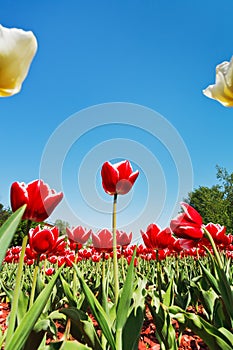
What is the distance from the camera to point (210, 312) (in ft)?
6.75

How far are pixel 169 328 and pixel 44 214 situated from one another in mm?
935

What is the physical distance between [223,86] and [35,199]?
80 cm

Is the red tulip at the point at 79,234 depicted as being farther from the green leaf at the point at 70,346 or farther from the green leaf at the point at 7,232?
the green leaf at the point at 7,232

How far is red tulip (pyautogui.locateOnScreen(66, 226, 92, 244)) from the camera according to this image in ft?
7.31

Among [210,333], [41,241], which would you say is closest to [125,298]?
[210,333]

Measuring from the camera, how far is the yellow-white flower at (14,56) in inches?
24.0

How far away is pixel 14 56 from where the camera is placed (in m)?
0.63

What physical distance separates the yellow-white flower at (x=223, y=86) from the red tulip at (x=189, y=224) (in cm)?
91

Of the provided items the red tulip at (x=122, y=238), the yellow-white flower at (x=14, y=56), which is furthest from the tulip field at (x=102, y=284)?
the red tulip at (x=122, y=238)

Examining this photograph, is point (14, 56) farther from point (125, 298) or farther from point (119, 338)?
point (119, 338)

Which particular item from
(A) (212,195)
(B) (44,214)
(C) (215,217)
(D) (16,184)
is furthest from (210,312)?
(A) (212,195)

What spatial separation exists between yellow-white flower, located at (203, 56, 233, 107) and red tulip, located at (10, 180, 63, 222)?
71cm

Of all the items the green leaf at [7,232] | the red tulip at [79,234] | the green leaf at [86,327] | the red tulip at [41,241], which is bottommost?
the green leaf at [86,327]

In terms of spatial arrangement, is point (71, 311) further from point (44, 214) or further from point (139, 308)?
point (44, 214)
